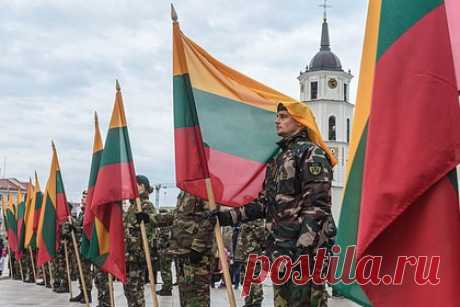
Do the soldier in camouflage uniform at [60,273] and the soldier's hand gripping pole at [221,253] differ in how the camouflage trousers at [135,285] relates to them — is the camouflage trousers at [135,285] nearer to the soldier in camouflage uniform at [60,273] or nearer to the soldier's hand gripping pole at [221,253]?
the soldier's hand gripping pole at [221,253]

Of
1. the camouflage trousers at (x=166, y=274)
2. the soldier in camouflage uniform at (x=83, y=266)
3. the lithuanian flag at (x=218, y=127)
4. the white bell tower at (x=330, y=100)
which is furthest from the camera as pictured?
the white bell tower at (x=330, y=100)

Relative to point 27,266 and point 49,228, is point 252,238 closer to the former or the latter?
point 49,228

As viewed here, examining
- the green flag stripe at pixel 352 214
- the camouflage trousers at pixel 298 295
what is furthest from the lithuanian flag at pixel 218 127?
the green flag stripe at pixel 352 214

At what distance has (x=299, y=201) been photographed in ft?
15.1

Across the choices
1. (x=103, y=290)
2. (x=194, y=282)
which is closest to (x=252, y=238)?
(x=103, y=290)

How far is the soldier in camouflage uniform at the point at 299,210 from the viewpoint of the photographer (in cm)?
446

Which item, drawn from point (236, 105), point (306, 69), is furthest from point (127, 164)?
point (306, 69)

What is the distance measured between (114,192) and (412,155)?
5.07 metres

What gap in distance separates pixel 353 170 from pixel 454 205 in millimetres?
736

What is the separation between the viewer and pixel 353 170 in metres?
3.76

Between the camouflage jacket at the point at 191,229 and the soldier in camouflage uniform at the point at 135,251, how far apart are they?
56.4 inches

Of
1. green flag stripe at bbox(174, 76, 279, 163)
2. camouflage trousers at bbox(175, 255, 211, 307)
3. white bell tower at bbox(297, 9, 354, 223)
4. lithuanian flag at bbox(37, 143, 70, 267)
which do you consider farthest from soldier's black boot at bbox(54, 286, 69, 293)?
white bell tower at bbox(297, 9, 354, 223)

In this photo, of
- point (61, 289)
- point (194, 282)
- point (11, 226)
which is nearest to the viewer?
point (194, 282)

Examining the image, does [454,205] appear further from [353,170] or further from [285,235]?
[285,235]
